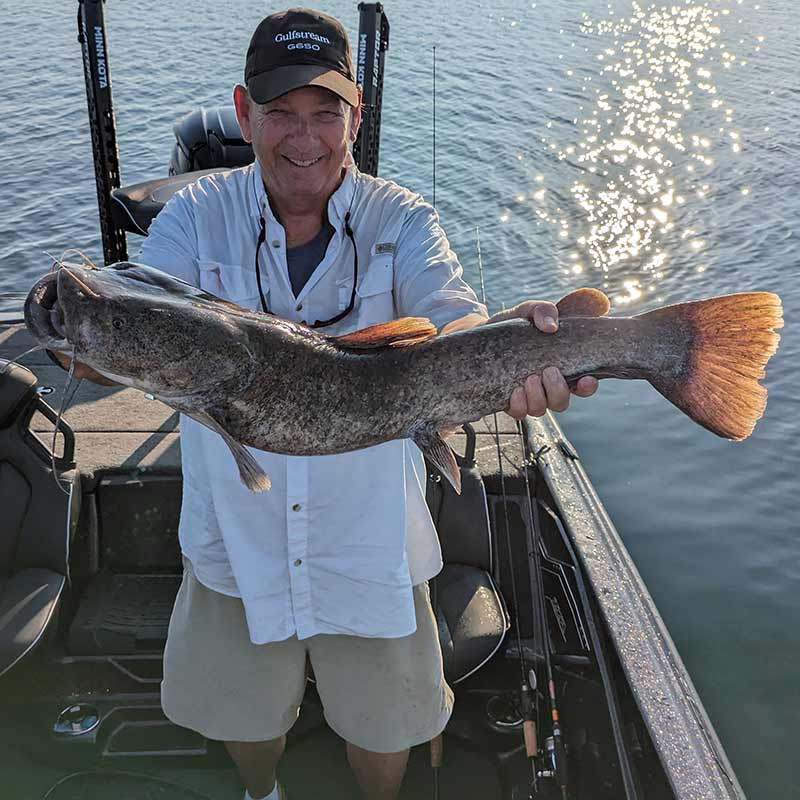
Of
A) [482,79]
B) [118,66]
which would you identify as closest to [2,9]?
[118,66]

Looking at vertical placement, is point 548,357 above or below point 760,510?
above

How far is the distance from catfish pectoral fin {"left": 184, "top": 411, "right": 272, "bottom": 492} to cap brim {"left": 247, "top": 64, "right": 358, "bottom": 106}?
1318 mm

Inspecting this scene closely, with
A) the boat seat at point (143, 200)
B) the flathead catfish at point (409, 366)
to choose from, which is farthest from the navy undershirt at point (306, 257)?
the boat seat at point (143, 200)

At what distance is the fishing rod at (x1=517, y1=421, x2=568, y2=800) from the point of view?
3977mm

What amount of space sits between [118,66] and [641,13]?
17.8 m

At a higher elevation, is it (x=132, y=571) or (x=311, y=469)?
(x=311, y=469)

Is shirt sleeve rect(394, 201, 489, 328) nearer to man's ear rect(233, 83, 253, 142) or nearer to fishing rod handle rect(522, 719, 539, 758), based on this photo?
man's ear rect(233, 83, 253, 142)

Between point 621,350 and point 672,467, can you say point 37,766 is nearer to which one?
point 621,350

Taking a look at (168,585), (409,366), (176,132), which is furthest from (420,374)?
(176,132)

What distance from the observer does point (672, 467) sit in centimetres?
890

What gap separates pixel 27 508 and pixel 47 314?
2634 mm

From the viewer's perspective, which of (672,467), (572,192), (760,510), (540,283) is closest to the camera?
(760,510)

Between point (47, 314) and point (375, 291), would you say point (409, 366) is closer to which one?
point (375, 291)

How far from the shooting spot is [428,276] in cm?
305
